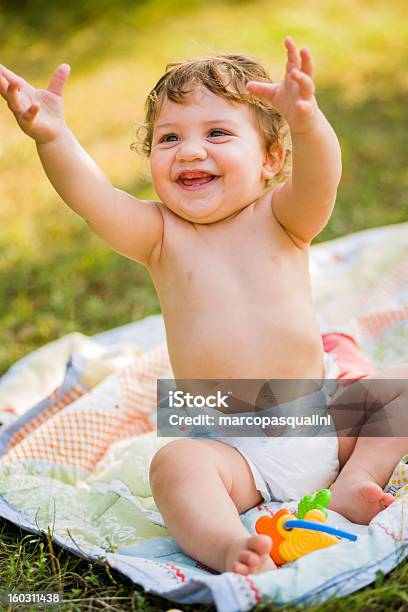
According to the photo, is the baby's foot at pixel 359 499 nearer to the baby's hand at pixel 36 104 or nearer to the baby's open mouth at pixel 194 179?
the baby's open mouth at pixel 194 179

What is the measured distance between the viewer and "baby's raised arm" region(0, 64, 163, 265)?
177 cm

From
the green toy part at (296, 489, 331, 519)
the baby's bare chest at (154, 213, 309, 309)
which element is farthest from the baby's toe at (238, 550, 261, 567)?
the baby's bare chest at (154, 213, 309, 309)

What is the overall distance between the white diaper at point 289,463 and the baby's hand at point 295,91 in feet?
2.24

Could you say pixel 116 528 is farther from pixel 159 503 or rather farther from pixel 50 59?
pixel 50 59

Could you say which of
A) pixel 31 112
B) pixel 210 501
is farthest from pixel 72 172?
pixel 210 501

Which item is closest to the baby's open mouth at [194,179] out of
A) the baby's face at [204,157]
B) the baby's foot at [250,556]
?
the baby's face at [204,157]

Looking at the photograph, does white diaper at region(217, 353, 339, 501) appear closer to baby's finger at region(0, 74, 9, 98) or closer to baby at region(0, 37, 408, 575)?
baby at region(0, 37, 408, 575)

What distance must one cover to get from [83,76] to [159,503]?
4431 millimetres

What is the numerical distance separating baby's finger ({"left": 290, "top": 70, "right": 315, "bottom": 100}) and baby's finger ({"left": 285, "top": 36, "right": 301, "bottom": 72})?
0.7 inches

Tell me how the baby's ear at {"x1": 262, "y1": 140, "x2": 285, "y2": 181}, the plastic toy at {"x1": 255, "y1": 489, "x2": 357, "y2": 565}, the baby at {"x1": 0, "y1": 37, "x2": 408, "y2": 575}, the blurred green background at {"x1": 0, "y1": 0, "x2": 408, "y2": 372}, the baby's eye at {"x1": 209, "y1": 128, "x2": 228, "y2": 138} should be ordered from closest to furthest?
the plastic toy at {"x1": 255, "y1": 489, "x2": 357, "y2": 565}, the baby at {"x1": 0, "y1": 37, "x2": 408, "y2": 575}, the baby's eye at {"x1": 209, "y1": 128, "x2": 228, "y2": 138}, the baby's ear at {"x1": 262, "y1": 140, "x2": 285, "y2": 181}, the blurred green background at {"x1": 0, "y1": 0, "x2": 408, "y2": 372}

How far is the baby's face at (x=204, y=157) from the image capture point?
1907 mm

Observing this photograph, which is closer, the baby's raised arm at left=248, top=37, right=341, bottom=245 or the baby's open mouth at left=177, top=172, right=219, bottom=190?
the baby's raised arm at left=248, top=37, right=341, bottom=245

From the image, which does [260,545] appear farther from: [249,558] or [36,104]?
[36,104]

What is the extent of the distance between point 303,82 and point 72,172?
555 mm
